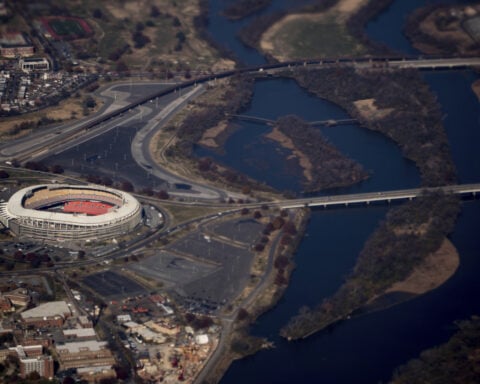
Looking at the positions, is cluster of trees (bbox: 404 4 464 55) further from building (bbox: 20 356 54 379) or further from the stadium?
building (bbox: 20 356 54 379)

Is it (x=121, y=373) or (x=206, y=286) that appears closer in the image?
(x=121, y=373)

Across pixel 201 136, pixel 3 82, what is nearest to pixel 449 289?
pixel 201 136

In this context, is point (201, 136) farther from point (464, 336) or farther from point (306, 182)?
point (464, 336)

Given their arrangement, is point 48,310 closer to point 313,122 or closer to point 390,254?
point 390,254

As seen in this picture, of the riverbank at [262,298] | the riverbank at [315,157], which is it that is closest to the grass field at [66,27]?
the riverbank at [315,157]

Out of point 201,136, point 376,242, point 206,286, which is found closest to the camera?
point 206,286

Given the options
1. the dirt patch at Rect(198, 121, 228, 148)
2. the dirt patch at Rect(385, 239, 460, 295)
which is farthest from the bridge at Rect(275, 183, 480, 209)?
the dirt patch at Rect(198, 121, 228, 148)
